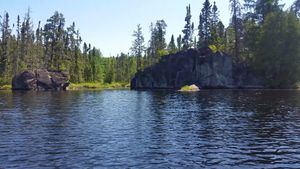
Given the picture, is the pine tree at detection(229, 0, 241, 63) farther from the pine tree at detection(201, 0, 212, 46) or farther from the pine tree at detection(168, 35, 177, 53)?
the pine tree at detection(168, 35, 177, 53)

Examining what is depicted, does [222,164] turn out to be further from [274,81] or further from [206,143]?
[274,81]

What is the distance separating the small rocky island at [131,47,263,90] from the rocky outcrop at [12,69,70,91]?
105ft

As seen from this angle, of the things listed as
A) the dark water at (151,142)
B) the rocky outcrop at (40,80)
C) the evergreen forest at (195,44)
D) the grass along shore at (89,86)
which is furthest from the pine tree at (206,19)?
the dark water at (151,142)

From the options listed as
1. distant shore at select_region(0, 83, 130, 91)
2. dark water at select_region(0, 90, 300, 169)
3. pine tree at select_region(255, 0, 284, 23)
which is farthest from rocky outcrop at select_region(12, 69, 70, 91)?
dark water at select_region(0, 90, 300, 169)

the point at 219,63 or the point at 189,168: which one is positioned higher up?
the point at 219,63

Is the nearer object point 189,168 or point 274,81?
point 189,168

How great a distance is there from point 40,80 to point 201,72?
5347 centimetres

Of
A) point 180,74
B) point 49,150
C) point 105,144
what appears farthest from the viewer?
point 180,74

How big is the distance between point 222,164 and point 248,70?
102 metres

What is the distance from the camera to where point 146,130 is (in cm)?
3200

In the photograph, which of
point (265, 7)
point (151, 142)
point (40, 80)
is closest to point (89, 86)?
point (40, 80)

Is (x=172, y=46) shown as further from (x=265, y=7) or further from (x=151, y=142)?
(x=151, y=142)

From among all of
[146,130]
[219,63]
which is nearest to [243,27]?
[219,63]

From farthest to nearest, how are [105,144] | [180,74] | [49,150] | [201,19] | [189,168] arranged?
[201,19] < [180,74] < [105,144] < [49,150] < [189,168]
